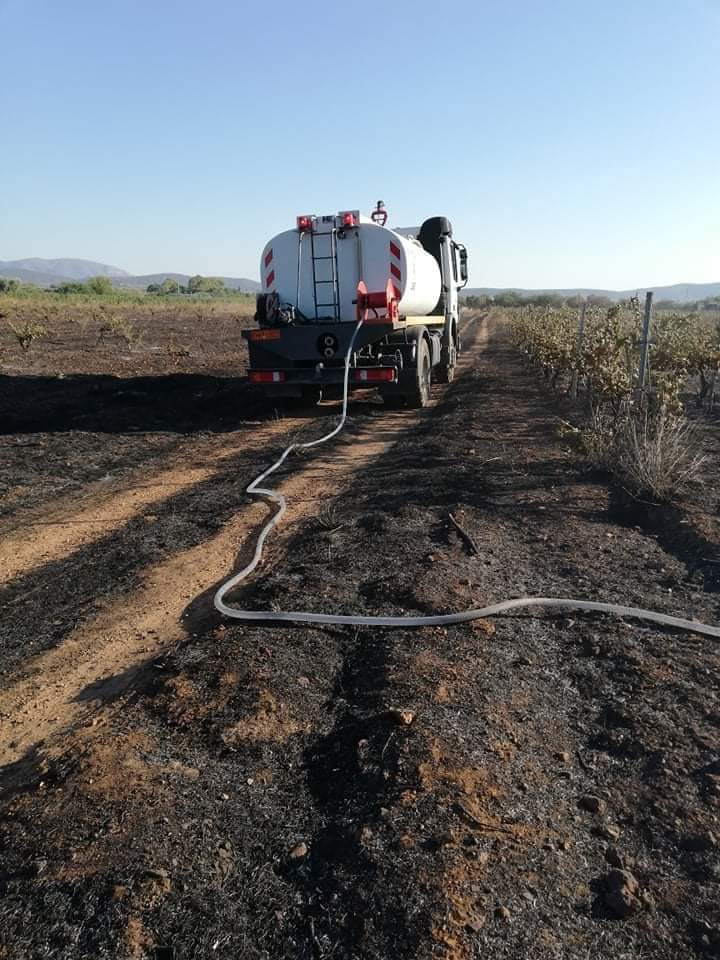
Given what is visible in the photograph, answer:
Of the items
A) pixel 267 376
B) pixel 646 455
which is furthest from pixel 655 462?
pixel 267 376

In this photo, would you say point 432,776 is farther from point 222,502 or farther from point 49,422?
point 49,422

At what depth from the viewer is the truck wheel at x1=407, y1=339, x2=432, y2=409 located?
12102 millimetres

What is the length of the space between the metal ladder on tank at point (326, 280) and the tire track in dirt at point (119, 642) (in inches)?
225

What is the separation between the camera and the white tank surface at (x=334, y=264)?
11352 millimetres

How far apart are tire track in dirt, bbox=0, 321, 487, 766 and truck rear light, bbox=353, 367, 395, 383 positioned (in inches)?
191

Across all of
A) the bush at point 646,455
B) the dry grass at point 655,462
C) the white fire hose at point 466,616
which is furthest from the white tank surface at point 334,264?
the white fire hose at point 466,616

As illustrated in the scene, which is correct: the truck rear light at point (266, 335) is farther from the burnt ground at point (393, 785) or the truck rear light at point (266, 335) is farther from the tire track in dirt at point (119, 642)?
the burnt ground at point (393, 785)

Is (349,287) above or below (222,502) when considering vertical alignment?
above

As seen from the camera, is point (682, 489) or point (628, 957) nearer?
point (628, 957)

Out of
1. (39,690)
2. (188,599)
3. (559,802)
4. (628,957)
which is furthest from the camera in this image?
(188,599)

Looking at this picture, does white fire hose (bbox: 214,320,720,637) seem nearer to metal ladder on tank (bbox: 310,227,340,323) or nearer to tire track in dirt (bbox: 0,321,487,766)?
tire track in dirt (bbox: 0,321,487,766)

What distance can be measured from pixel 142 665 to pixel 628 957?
2821mm

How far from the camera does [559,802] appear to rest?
271 cm

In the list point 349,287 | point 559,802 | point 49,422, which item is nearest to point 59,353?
point 49,422
